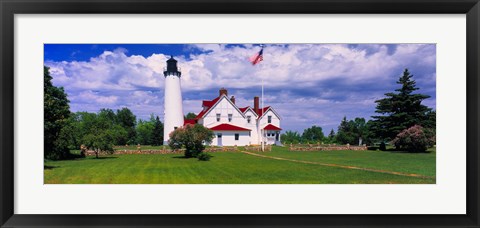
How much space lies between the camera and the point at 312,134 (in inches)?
364

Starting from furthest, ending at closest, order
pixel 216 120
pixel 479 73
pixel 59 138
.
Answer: pixel 216 120
pixel 59 138
pixel 479 73

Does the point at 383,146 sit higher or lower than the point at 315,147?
lower

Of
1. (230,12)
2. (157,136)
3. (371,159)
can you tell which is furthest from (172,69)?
(371,159)

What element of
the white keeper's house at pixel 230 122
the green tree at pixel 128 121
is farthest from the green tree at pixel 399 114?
the green tree at pixel 128 121

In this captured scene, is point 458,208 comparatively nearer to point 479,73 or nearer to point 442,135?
point 442,135

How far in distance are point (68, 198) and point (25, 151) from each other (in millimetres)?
1053

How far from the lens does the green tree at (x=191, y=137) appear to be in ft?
39.5

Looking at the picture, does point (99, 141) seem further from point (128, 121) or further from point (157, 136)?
point (128, 121)

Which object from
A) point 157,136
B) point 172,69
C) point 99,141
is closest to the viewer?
point 172,69

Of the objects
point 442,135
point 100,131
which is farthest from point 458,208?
point 100,131

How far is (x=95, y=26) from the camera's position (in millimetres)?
5645

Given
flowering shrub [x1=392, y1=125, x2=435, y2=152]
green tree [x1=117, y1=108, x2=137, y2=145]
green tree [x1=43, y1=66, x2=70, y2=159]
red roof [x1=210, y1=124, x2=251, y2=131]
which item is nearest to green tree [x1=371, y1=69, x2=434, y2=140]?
flowering shrub [x1=392, y1=125, x2=435, y2=152]

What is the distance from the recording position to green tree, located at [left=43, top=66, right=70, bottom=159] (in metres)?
8.49

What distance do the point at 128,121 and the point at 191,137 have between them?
254cm
